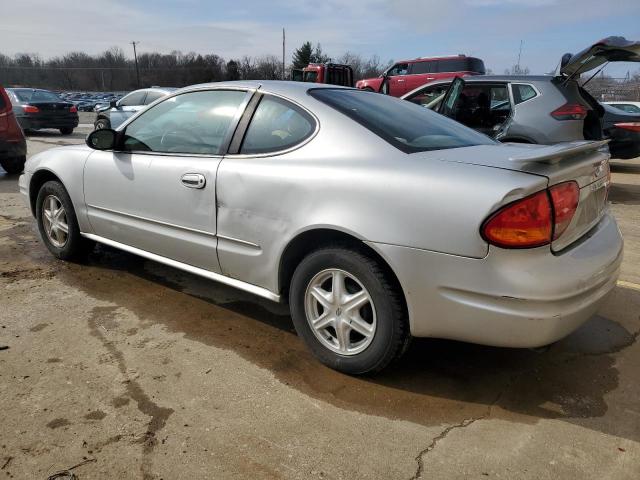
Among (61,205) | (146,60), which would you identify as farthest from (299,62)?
(61,205)

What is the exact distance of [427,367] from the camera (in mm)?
2758

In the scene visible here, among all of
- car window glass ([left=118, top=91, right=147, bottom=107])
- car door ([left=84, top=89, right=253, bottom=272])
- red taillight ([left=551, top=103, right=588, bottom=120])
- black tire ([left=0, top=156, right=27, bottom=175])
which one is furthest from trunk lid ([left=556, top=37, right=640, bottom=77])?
car window glass ([left=118, top=91, right=147, bottom=107])

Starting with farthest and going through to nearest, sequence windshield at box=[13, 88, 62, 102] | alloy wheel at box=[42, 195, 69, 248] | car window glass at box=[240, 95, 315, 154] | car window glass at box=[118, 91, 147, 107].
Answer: windshield at box=[13, 88, 62, 102] → car window glass at box=[118, 91, 147, 107] → alloy wheel at box=[42, 195, 69, 248] → car window glass at box=[240, 95, 315, 154]

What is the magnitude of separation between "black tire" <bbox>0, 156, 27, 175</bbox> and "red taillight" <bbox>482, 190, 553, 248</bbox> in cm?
899

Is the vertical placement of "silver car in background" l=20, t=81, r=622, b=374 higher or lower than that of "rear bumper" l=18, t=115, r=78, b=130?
higher

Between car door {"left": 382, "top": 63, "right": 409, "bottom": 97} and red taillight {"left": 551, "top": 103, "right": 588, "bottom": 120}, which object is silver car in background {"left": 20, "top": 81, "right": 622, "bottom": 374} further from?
car door {"left": 382, "top": 63, "right": 409, "bottom": 97}

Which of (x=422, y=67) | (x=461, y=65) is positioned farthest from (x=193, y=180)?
(x=422, y=67)

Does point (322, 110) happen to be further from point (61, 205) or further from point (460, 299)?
point (61, 205)

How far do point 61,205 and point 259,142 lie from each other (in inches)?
85.8

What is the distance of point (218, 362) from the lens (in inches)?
109

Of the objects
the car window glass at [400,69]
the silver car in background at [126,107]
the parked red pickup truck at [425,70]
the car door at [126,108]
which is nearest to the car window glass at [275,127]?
the silver car in background at [126,107]

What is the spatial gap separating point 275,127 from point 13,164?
25.8 ft

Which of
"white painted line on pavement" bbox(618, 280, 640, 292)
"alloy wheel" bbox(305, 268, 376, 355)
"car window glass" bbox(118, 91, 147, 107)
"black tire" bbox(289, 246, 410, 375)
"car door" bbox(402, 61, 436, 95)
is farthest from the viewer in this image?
"car door" bbox(402, 61, 436, 95)

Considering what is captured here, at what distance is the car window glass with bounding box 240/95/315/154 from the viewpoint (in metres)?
2.81
